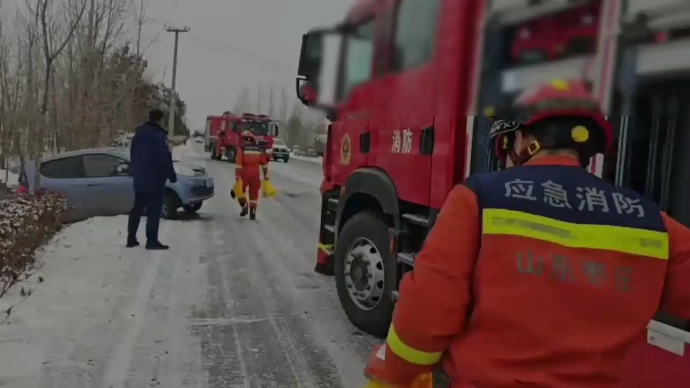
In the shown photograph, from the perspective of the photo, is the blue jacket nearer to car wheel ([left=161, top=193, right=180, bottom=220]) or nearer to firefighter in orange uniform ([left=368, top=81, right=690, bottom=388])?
car wheel ([left=161, top=193, right=180, bottom=220])

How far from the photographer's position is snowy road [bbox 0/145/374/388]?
4.48 metres

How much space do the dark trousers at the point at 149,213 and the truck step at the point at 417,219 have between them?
184 inches

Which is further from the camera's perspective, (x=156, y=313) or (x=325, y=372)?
(x=156, y=313)

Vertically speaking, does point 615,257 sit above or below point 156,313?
above

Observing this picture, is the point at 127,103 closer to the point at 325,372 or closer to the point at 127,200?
the point at 127,200

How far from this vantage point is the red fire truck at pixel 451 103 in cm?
271

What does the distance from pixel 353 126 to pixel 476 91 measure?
1.81 m

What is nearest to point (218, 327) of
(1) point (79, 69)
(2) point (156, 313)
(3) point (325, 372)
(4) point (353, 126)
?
(2) point (156, 313)

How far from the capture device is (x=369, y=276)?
531cm

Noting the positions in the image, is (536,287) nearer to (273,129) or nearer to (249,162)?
(249,162)

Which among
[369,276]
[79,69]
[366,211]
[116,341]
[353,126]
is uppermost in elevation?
[79,69]

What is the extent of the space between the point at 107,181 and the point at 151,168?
3.57 metres

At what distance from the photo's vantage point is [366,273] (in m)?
5.35

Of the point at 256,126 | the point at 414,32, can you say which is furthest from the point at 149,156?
the point at 256,126
